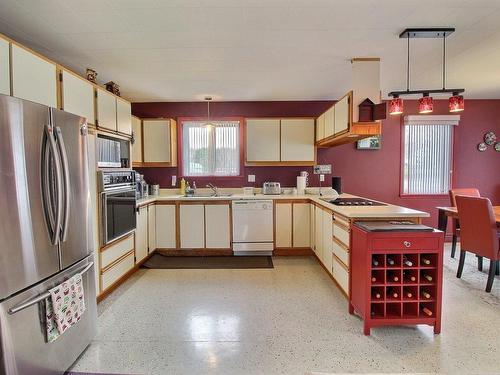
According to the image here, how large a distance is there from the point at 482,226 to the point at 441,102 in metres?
2.63

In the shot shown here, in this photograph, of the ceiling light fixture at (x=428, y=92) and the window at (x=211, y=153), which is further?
the window at (x=211, y=153)

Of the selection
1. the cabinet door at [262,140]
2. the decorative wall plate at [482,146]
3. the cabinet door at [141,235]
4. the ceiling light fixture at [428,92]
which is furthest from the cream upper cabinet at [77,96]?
the decorative wall plate at [482,146]

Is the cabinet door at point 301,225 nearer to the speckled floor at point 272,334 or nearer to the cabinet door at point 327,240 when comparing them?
the cabinet door at point 327,240

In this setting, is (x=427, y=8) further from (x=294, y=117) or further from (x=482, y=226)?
(x=294, y=117)

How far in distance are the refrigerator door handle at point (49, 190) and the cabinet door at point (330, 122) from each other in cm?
297

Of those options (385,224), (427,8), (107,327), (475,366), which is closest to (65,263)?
(107,327)

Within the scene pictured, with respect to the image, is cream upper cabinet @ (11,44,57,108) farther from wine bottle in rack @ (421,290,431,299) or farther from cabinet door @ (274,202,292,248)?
wine bottle in rack @ (421,290,431,299)

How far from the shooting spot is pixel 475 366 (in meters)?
1.81

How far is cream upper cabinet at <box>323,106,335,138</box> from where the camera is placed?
3.60 metres

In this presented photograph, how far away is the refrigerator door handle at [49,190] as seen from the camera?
5.30 feet

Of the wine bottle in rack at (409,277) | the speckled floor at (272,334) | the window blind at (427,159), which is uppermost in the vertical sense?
the window blind at (427,159)

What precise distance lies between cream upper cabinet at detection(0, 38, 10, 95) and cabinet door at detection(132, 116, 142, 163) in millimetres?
2524

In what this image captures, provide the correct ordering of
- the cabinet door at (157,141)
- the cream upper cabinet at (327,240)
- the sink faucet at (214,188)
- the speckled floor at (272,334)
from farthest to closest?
the sink faucet at (214,188) → the cabinet door at (157,141) → the cream upper cabinet at (327,240) → the speckled floor at (272,334)

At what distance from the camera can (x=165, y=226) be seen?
13.5 ft
